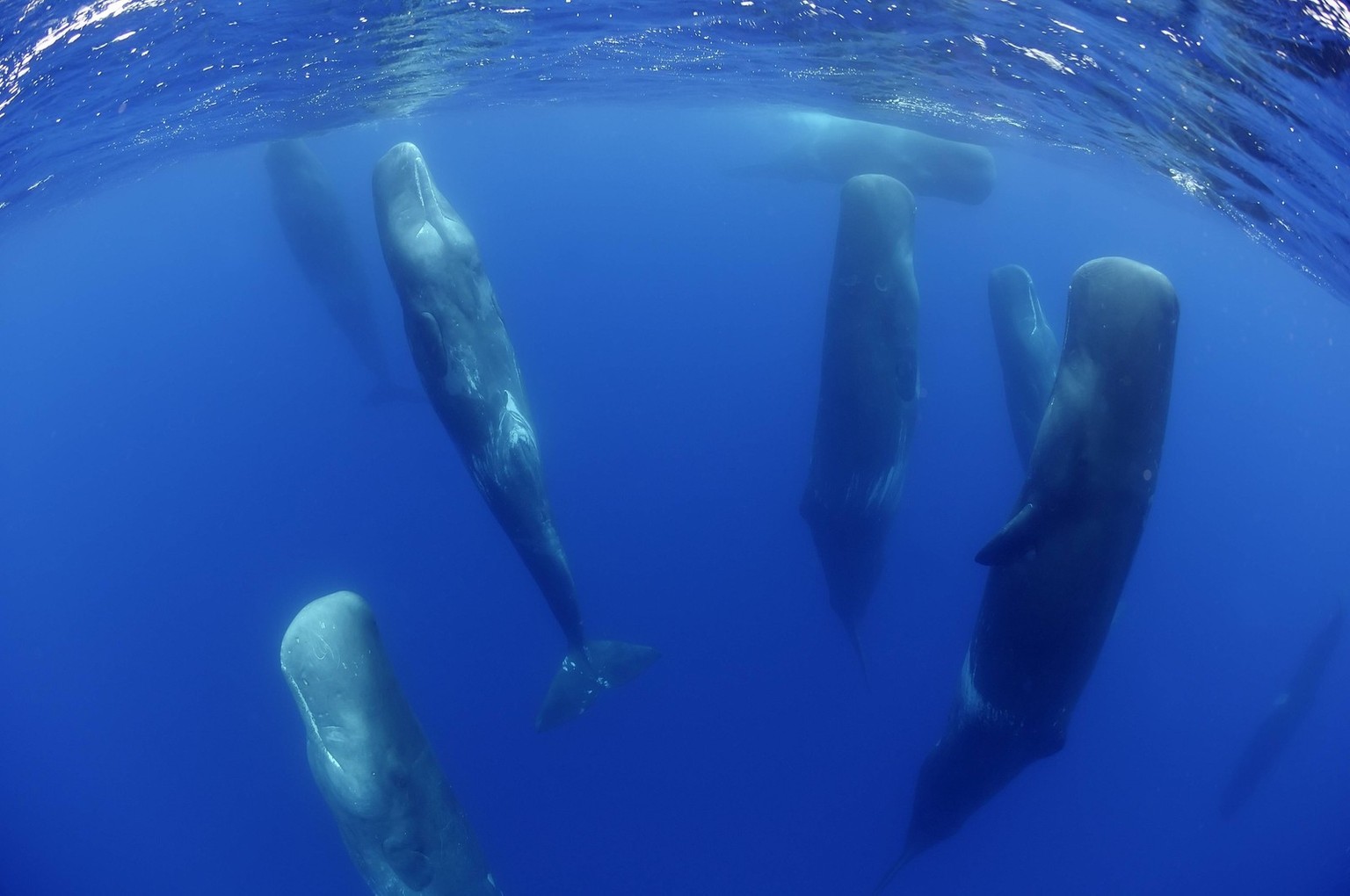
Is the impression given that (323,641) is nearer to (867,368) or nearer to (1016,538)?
(1016,538)

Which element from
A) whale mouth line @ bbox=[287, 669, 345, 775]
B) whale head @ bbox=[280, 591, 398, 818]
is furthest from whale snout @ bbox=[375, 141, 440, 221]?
whale mouth line @ bbox=[287, 669, 345, 775]

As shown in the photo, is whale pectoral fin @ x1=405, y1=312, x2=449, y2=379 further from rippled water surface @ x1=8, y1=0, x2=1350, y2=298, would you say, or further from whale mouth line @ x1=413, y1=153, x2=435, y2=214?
rippled water surface @ x1=8, y1=0, x2=1350, y2=298

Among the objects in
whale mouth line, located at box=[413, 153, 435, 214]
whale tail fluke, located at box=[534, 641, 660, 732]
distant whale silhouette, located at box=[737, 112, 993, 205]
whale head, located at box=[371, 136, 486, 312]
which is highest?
whale mouth line, located at box=[413, 153, 435, 214]

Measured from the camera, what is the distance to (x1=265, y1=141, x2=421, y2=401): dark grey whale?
1866 cm

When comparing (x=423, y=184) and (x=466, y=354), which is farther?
(x=423, y=184)

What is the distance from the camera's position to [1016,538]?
656 cm

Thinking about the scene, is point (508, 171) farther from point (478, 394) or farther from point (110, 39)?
point (478, 394)

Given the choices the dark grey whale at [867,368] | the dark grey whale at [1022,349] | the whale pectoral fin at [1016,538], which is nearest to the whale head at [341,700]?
the whale pectoral fin at [1016,538]

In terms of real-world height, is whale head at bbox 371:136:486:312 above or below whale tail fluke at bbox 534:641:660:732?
above

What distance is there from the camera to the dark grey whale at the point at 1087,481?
6.48 metres

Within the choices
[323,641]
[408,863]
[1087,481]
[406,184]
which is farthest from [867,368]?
[408,863]

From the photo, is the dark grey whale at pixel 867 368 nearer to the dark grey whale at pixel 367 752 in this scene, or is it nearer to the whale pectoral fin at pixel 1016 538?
the whale pectoral fin at pixel 1016 538

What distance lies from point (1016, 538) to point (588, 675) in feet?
22.5

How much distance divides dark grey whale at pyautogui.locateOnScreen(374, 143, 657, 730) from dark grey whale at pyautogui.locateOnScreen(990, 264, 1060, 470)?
6777mm
